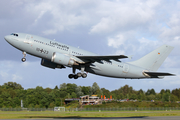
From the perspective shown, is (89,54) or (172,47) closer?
(89,54)

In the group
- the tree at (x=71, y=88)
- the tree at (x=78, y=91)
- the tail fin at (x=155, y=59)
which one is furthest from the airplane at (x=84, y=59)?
the tree at (x=78, y=91)

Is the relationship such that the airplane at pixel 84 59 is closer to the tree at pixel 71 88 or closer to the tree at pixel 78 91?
the tree at pixel 71 88

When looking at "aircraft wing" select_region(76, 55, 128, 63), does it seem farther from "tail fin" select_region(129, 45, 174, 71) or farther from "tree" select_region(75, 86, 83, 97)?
"tree" select_region(75, 86, 83, 97)

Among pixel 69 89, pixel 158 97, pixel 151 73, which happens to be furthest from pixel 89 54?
pixel 158 97

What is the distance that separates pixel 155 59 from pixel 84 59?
16.6 meters

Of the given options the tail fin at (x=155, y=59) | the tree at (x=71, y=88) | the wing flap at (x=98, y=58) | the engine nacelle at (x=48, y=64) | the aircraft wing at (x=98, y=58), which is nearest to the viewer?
the aircraft wing at (x=98, y=58)

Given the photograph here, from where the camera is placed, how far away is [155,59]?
5053 cm

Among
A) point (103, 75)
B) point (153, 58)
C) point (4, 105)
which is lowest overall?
point (4, 105)

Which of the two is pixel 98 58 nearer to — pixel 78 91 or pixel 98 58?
pixel 98 58

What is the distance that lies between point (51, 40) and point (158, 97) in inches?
5625

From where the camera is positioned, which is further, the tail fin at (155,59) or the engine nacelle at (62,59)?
the tail fin at (155,59)

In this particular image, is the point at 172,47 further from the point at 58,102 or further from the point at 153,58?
the point at 58,102

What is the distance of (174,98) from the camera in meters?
148

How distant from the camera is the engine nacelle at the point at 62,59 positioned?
41.1m
